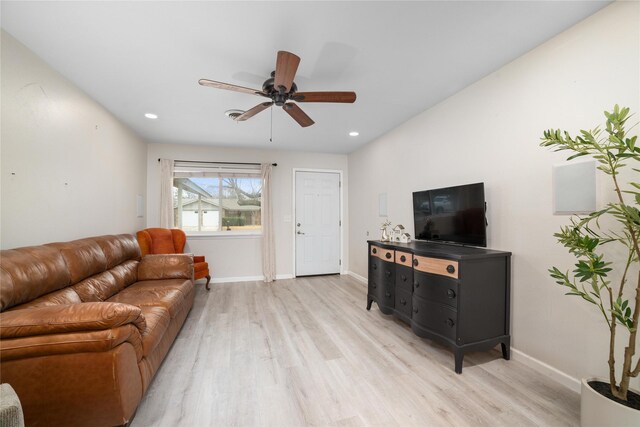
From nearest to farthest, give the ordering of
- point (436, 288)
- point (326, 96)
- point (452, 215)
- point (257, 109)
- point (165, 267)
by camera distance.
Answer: point (326, 96) → point (436, 288) → point (257, 109) → point (452, 215) → point (165, 267)

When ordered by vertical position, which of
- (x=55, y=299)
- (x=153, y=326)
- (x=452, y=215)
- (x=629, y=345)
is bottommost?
(x=153, y=326)

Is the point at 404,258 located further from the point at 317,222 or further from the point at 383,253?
the point at 317,222

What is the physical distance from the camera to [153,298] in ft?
Result: 7.84

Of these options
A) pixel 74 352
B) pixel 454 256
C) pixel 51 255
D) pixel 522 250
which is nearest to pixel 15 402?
pixel 74 352

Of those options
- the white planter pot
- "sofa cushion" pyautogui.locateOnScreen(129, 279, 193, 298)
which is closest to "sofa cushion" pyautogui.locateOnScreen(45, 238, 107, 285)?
"sofa cushion" pyautogui.locateOnScreen(129, 279, 193, 298)

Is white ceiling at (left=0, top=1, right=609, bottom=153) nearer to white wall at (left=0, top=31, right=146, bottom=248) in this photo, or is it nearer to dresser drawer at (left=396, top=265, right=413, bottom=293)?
white wall at (left=0, top=31, right=146, bottom=248)

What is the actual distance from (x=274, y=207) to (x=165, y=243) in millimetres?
1949

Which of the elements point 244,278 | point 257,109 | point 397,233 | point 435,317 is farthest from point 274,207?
point 435,317

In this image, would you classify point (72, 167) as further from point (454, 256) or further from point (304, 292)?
point (454, 256)

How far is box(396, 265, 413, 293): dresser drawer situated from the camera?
2602 millimetres

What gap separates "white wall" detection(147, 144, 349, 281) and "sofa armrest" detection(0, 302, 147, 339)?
343 centimetres

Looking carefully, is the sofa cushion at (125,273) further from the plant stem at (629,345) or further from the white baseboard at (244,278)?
the plant stem at (629,345)

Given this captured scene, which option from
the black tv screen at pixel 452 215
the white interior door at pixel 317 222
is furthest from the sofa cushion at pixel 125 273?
the black tv screen at pixel 452 215

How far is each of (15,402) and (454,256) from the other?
254 centimetres
